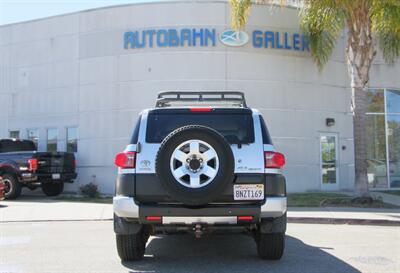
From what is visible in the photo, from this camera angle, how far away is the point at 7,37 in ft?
69.7

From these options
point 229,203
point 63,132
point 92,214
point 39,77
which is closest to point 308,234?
point 229,203

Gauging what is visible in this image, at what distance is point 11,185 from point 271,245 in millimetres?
12164

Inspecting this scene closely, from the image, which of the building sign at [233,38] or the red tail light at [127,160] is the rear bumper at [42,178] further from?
the red tail light at [127,160]

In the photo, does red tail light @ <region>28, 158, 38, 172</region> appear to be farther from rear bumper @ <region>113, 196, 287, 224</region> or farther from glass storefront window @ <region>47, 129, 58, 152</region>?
rear bumper @ <region>113, 196, 287, 224</region>

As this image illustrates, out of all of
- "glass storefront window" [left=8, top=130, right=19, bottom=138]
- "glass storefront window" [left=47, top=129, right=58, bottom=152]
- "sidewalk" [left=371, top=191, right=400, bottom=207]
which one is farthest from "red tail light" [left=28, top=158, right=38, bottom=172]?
"sidewalk" [left=371, top=191, right=400, bottom=207]

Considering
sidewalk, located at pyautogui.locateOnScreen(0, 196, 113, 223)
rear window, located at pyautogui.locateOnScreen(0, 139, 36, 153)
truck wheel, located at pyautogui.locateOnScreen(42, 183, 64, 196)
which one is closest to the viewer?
sidewalk, located at pyautogui.locateOnScreen(0, 196, 113, 223)

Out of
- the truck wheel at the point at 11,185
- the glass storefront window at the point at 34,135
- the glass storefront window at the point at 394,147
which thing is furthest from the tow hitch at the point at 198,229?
the glass storefront window at the point at 394,147

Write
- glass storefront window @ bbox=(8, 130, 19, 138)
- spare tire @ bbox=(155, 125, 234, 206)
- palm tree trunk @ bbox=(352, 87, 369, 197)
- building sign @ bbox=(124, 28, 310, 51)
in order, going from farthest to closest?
glass storefront window @ bbox=(8, 130, 19, 138) < building sign @ bbox=(124, 28, 310, 51) < palm tree trunk @ bbox=(352, 87, 369, 197) < spare tire @ bbox=(155, 125, 234, 206)

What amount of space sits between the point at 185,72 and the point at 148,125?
12.0 m

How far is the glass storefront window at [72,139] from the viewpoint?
63.5 feet

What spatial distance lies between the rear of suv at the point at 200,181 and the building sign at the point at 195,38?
40.0 feet

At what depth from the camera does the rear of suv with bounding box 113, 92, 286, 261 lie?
18.8ft

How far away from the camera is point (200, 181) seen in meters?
5.73

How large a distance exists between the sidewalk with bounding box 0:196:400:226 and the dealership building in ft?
15.3
